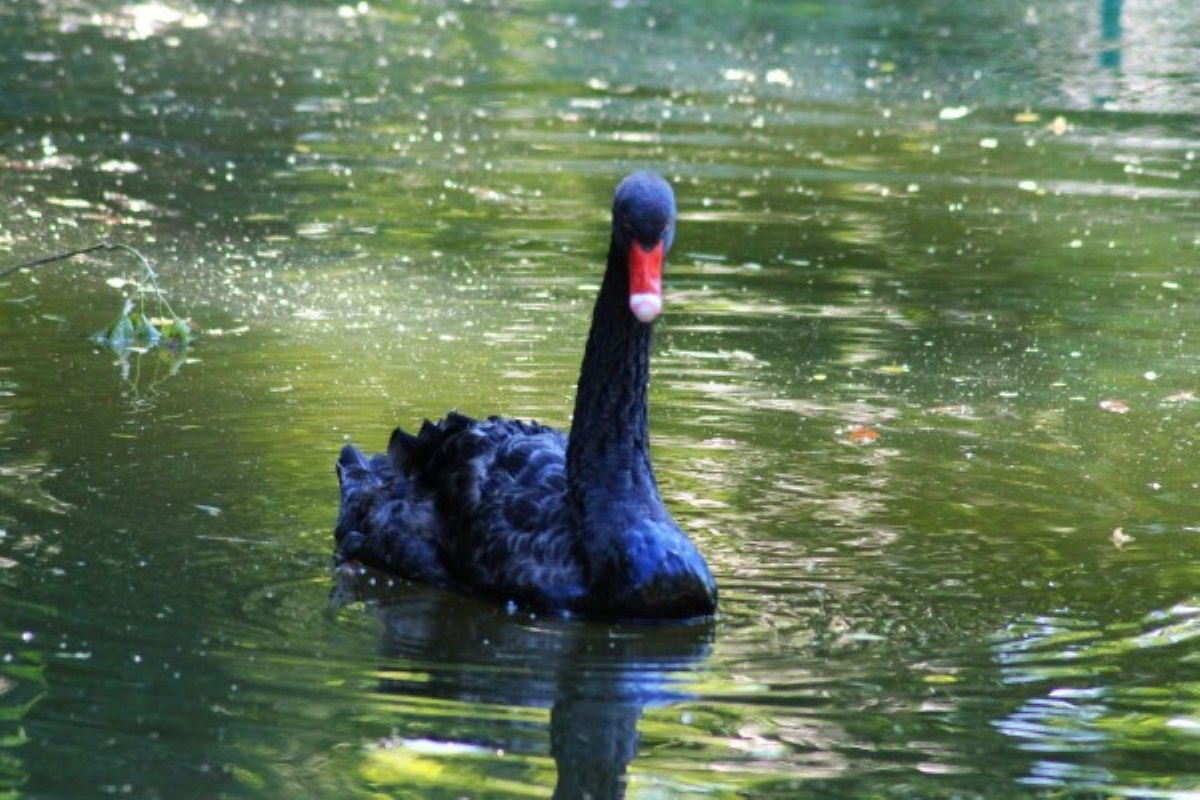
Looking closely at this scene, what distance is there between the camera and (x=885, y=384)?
8773 mm

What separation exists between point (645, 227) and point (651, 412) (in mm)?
2406

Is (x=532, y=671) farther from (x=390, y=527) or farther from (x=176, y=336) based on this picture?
(x=176, y=336)

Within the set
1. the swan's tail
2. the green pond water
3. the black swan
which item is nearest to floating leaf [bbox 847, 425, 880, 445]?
the green pond water

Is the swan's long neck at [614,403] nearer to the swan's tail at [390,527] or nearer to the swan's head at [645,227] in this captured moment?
the swan's head at [645,227]

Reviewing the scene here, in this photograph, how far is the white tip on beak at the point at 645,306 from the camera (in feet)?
18.7

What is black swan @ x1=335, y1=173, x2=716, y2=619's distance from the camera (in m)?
5.99

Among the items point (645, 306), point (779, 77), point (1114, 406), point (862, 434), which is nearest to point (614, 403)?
point (645, 306)

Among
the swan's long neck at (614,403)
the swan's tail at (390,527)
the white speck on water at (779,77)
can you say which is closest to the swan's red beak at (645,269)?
the swan's long neck at (614,403)

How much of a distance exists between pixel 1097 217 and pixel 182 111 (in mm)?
6204

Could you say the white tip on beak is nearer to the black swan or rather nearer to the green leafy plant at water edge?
the black swan

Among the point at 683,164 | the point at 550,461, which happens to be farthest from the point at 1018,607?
the point at 683,164

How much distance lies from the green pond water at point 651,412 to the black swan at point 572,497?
11cm

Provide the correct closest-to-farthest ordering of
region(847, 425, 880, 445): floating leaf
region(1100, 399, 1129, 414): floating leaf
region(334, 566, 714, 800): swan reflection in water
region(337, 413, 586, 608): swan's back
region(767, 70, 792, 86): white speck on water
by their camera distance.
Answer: region(334, 566, 714, 800): swan reflection in water → region(337, 413, 586, 608): swan's back → region(847, 425, 880, 445): floating leaf → region(1100, 399, 1129, 414): floating leaf → region(767, 70, 792, 86): white speck on water

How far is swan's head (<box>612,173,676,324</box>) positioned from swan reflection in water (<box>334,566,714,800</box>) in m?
0.86
